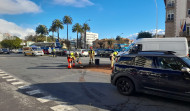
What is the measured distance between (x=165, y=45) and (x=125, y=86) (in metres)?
7.60

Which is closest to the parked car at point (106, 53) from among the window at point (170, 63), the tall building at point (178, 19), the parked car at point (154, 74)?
the tall building at point (178, 19)

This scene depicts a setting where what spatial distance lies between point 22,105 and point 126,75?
346 centimetres

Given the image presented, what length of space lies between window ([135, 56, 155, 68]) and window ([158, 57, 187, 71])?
9.6 inches

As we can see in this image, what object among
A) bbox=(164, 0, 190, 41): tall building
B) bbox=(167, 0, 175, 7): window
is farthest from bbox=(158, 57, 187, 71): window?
bbox=(167, 0, 175, 7): window

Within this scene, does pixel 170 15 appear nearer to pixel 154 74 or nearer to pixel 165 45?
pixel 165 45

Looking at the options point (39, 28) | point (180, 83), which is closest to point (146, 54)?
point (180, 83)

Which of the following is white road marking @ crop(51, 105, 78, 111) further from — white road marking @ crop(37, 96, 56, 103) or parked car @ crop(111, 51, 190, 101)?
parked car @ crop(111, 51, 190, 101)

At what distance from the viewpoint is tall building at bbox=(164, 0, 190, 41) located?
2577 centimetres

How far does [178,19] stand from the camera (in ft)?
87.6

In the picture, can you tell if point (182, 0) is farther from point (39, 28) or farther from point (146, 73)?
point (39, 28)

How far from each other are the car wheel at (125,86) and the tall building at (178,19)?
25046 mm

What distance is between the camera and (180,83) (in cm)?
385

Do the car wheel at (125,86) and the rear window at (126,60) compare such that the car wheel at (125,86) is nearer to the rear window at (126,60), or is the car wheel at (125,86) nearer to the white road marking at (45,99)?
the rear window at (126,60)

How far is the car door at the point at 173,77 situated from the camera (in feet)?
12.4
